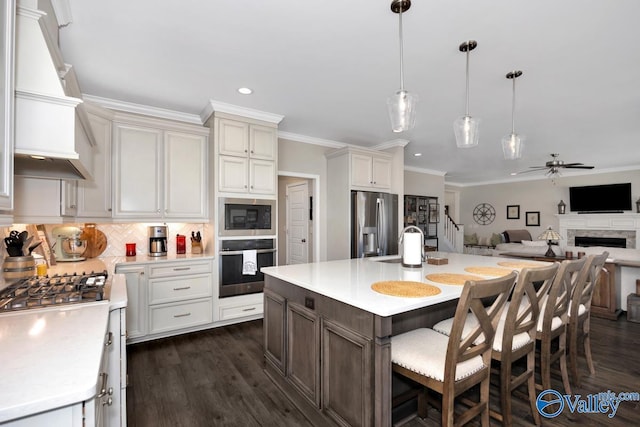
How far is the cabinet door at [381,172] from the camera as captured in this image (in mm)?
4742

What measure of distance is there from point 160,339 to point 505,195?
10292mm

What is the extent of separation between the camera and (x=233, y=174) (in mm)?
3549

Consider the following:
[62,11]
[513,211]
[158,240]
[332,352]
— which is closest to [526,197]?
[513,211]

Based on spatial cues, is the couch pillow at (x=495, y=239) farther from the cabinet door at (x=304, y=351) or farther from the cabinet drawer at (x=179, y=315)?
the cabinet door at (x=304, y=351)

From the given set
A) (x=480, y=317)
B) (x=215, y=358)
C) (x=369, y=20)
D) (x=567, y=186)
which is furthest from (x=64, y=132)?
(x=567, y=186)

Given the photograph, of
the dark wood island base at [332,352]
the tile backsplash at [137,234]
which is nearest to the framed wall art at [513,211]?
the dark wood island base at [332,352]

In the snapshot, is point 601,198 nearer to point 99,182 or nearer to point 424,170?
point 424,170

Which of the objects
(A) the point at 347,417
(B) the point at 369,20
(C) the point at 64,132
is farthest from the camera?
(B) the point at 369,20

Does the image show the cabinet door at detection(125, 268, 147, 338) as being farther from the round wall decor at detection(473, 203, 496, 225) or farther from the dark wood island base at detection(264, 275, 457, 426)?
the round wall decor at detection(473, 203, 496, 225)

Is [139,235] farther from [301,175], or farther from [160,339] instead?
[301,175]

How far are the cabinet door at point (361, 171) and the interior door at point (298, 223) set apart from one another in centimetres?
99

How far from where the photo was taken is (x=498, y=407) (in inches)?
80.5

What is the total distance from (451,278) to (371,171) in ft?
9.51

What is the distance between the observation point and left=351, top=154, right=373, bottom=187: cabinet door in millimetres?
4498
